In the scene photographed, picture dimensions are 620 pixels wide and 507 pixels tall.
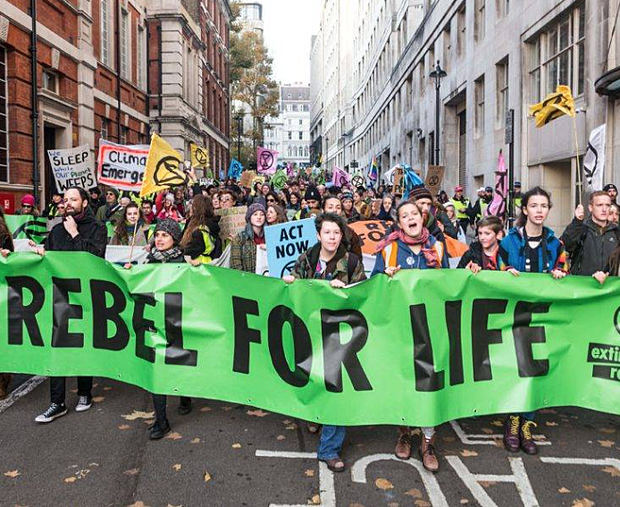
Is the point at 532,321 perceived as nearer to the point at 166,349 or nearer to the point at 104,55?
the point at 166,349

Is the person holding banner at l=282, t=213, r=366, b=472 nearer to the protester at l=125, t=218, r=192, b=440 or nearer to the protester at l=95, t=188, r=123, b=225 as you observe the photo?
the protester at l=125, t=218, r=192, b=440

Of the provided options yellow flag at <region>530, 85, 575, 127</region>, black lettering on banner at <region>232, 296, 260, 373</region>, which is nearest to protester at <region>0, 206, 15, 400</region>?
black lettering on banner at <region>232, 296, 260, 373</region>

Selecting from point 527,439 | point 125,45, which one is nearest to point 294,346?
point 527,439

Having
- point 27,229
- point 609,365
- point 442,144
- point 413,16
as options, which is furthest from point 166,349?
point 413,16

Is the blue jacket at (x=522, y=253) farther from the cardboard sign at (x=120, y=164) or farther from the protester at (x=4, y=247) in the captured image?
the cardboard sign at (x=120, y=164)

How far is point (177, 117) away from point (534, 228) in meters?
28.4

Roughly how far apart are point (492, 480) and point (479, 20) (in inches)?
928

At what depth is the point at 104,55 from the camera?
77.4ft

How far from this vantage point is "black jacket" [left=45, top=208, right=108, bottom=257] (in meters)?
5.59

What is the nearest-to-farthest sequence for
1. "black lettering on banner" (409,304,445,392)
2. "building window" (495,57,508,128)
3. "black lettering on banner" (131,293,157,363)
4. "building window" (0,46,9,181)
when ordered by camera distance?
"black lettering on banner" (409,304,445,392)
"black lettering on banner" (131,293,157,363)
"building window" (0,46,9,181)
"building window" (495,57,508,128)

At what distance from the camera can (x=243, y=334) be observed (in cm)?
477

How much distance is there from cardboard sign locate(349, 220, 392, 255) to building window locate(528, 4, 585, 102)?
10.0 metres

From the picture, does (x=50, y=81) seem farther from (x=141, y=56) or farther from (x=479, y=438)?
(x=479, y=438)

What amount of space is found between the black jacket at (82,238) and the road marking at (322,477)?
232cm
